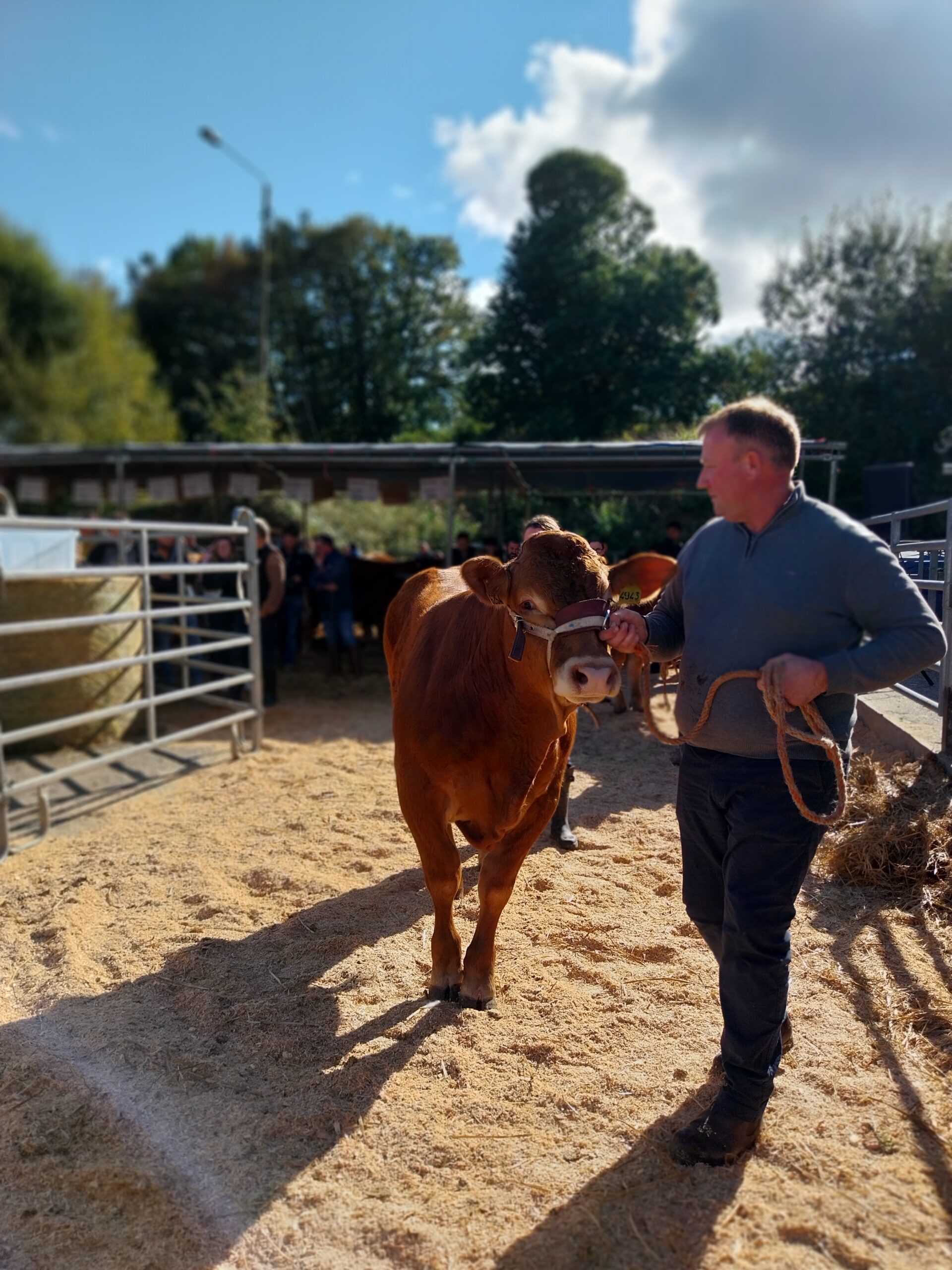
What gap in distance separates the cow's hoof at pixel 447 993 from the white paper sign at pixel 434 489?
29.8 feet

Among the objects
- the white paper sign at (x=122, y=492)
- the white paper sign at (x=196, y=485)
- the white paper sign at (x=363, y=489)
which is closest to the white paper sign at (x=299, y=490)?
the white paper sign at (x=363, y=489)

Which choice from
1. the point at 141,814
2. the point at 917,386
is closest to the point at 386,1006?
the point at 141,814

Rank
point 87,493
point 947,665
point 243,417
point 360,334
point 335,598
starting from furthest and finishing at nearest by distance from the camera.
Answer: point 360,334 < point 243,417 < point 87,493 < point 335,598 < point 947,665

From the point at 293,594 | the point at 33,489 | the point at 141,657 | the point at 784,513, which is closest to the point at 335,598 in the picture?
the point at 293,594

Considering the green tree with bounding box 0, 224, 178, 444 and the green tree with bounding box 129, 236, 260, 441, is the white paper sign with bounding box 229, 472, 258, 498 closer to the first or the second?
the green tree with bounding box 0, 224, 178, 444

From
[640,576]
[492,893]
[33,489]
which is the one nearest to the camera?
[492,893]

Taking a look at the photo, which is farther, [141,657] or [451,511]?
[451,511]

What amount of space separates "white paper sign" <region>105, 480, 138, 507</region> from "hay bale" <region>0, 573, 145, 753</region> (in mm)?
7358

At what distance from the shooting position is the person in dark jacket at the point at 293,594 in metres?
12.4

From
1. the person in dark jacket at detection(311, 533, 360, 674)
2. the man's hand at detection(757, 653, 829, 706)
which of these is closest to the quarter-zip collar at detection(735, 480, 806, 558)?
the man's hand at detection(757, 653, 829, 706)

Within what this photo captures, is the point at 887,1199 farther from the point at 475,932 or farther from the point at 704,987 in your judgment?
the point at 475,932

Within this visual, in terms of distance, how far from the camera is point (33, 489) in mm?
17500

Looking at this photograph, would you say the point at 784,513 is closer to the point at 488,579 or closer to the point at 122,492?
the point at 488,579

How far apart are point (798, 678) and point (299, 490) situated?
1242 centimetres
